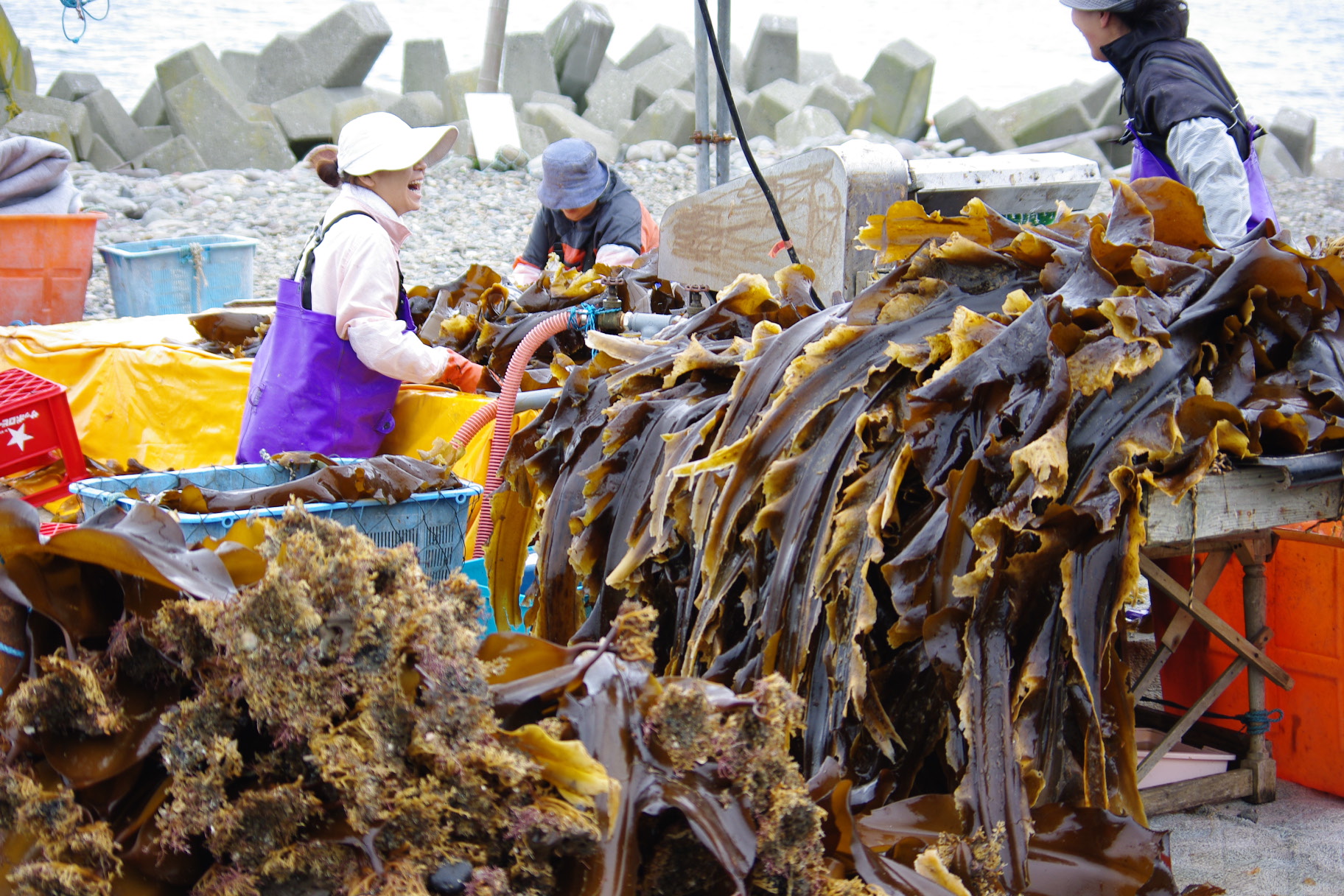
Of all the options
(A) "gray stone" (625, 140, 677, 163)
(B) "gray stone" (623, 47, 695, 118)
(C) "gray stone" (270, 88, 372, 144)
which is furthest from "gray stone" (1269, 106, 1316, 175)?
(C) "gray stone" (270, 88, 372, 144)

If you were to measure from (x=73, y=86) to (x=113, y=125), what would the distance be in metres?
1.11

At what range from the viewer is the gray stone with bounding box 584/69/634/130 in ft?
56.8

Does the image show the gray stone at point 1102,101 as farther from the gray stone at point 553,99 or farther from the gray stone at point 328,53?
the gray stone at point 328,53

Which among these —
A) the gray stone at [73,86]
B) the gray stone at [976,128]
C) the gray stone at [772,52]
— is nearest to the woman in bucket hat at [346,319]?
the gray stone at [73,86]

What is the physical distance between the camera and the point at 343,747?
0.84 metres

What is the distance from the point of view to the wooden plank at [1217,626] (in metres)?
1.67

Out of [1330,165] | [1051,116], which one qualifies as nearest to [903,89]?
[1051,116]

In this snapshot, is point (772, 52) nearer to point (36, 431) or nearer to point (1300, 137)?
point (1300, 137)

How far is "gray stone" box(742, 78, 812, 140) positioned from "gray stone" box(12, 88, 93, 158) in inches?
386

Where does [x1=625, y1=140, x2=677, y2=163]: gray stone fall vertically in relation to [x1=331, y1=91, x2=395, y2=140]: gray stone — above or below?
below

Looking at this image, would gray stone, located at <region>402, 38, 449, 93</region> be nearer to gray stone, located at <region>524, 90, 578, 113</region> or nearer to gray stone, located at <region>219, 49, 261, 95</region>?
gray stone, located at <region>524, 90, 578, 113</region>

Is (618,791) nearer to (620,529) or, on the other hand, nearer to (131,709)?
(131,709)

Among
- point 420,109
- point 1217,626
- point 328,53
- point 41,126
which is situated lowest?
point 1217,626

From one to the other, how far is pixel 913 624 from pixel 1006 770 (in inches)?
8.4
